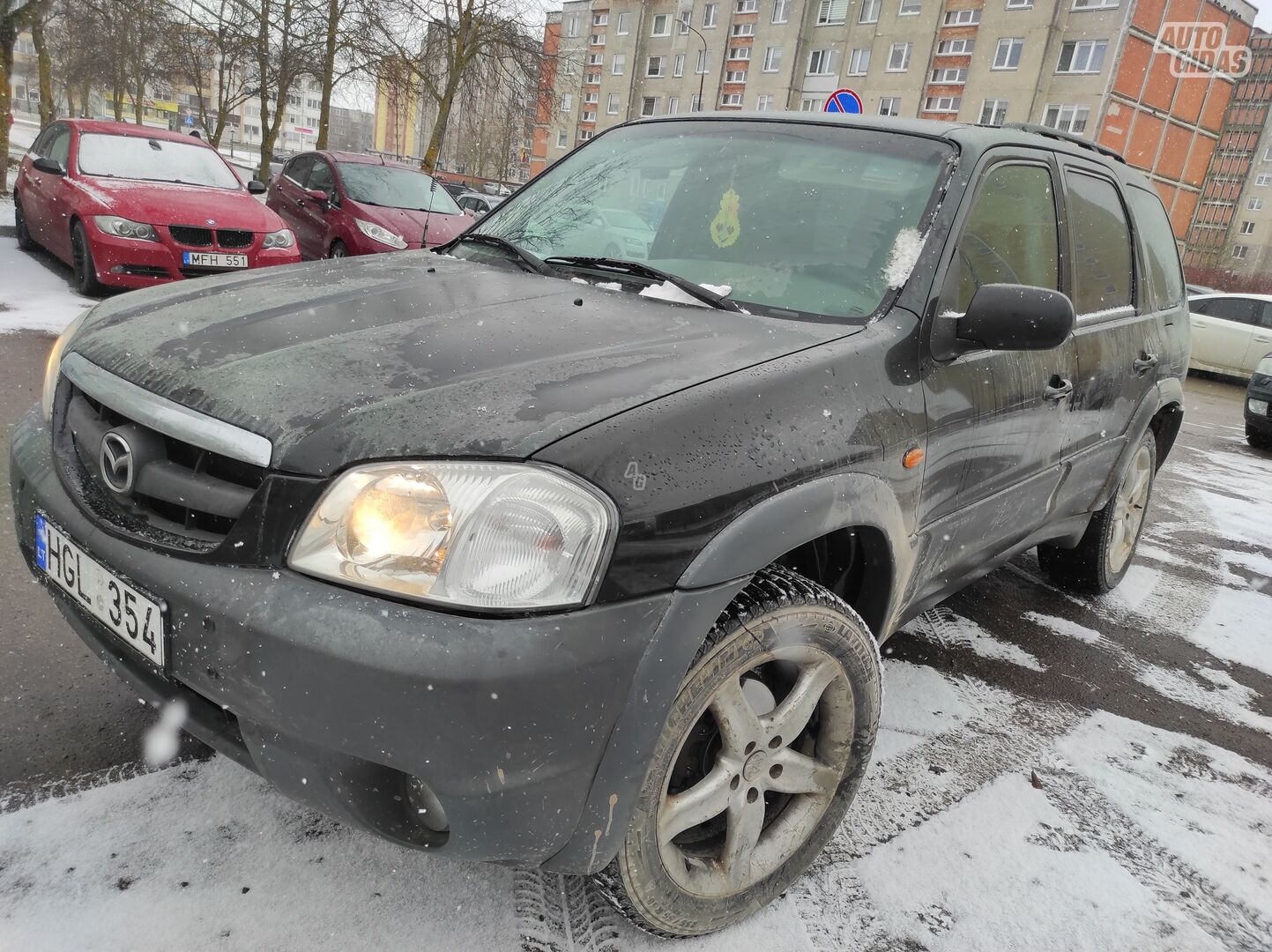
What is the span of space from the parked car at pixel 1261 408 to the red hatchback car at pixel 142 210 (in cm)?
946

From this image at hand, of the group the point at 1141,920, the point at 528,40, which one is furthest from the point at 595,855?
the point at 528,40

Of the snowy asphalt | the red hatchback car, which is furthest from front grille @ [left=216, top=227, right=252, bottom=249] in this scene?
the snowy asphalt

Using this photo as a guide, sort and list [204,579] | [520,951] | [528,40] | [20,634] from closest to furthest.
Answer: [204,579], [520,951], [20,634], [528,40]

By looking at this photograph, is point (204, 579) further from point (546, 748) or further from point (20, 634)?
point (20, 634)

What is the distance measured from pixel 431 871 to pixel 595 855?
0.59 metres

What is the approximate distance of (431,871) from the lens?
185 centimetres

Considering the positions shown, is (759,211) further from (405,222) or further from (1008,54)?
(1008,54)

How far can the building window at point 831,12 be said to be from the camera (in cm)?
4988

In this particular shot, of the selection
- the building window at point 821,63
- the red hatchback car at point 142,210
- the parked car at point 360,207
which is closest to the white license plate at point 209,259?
the red hatchback car at point 142,210

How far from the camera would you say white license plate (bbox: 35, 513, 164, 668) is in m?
1.50

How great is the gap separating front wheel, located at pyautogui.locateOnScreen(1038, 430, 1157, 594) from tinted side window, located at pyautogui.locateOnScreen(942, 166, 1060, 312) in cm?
136

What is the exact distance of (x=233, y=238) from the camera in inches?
289

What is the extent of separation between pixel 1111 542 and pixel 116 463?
12.6 ft

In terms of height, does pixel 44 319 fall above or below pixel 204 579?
below
